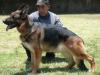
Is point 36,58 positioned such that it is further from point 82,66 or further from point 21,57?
point 21,57

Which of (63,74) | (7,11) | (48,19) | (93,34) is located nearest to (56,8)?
(7,11)

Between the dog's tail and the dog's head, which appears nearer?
the dog's head

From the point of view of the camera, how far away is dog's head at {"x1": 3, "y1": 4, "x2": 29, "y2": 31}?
7808 millimetres

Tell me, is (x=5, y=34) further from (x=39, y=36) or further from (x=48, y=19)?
(x=39, y=36)

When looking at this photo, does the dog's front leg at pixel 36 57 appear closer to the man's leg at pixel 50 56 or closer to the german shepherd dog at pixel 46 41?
the german shepherd dog at pixel 46 41

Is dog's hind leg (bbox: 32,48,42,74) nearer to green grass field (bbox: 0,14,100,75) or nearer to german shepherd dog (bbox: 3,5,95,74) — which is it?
german shepherd dog (bbox: 3,5,95,74)

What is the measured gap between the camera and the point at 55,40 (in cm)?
825

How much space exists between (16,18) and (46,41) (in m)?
0.87

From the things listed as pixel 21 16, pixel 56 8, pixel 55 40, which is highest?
pixel 21 16

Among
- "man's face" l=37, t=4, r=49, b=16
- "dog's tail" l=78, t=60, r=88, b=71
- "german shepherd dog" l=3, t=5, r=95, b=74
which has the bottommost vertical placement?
"dog's tail" l=78, t=60, r=88, b=71

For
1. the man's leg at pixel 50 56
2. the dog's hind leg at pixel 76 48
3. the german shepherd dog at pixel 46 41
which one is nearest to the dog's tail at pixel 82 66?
the german shepherd dog at pixel 46 41

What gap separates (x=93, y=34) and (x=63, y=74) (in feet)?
23.4

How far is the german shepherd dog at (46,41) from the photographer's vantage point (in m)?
8.04

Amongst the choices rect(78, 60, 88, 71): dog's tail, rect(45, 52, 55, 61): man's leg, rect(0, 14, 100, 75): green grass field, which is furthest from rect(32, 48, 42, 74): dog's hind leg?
rect(45, 52, 55, 61): man's leg
